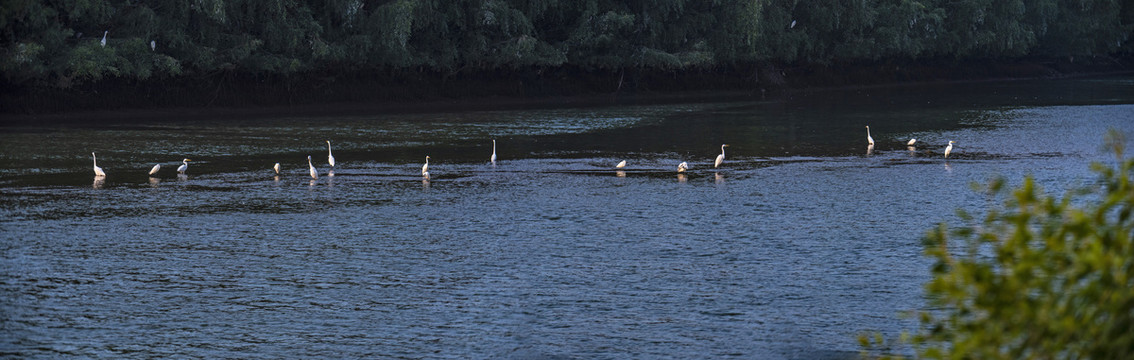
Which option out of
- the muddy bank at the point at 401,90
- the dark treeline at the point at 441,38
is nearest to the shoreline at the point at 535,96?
the muddy bank at the point at 401,90

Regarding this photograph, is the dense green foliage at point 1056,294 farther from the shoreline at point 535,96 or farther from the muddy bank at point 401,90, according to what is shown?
the muddy bank at point 401,90

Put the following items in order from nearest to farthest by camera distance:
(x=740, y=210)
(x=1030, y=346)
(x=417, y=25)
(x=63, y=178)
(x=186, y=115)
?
(x=1030, y=346) → (x=740, y=210) → (x=63, y=178) → (x=186, y=115) → (x=417, y=25)

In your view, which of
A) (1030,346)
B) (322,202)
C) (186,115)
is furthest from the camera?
(186,115)

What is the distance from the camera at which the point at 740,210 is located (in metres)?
25.5

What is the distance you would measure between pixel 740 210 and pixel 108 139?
22669 millimetres

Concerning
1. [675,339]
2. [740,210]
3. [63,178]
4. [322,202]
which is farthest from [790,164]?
[675,339]

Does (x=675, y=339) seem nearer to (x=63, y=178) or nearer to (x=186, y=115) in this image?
(x=63, y=178)

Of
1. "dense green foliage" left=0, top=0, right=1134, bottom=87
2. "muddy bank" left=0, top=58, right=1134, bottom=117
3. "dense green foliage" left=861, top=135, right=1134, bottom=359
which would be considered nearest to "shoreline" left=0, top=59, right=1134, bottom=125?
"muddy bank" left=0, top=58, right=1134, bottom=117

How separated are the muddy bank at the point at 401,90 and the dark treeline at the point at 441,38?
199 millimetres

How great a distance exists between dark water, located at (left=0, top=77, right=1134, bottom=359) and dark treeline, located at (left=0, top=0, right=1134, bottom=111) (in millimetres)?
4979

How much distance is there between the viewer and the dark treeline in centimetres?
4868

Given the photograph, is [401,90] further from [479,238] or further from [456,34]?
[479,238]

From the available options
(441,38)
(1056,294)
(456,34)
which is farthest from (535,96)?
(1056,294)

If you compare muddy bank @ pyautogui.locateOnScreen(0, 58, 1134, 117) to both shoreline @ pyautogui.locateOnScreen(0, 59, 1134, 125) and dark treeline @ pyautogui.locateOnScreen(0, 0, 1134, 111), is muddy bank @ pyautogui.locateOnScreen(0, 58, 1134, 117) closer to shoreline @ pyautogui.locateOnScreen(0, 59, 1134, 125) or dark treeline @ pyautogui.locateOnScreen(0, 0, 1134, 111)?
shoreline @ pyautogui.locateOnScreen(0, 59, 1134, 125)
